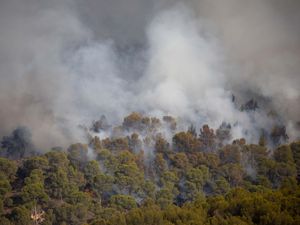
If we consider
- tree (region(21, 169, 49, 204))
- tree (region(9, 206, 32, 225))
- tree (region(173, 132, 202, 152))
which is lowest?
tree (region(9, 206, 32, 225))

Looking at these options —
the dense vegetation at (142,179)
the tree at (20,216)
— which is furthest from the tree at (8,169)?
the tree at (20,216)

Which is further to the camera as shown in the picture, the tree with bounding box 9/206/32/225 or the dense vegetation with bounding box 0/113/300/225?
the tree with bounding box 9/206/32/225

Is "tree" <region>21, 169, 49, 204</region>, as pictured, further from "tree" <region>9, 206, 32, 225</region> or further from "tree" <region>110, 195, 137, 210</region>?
"tree" <region>110, 195, 137, 210</region>

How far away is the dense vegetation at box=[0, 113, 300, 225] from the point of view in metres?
41.7

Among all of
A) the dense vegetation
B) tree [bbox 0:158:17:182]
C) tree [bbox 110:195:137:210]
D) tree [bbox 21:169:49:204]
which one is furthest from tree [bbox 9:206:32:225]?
tree [bbox 0:158:17:182]

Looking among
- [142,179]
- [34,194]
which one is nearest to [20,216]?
[34,194]

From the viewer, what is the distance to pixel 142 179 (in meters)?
61.2

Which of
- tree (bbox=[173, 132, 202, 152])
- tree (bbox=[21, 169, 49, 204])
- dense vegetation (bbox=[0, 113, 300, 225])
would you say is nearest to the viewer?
dense vegetation (bbox=[0, 113, 300, 225])

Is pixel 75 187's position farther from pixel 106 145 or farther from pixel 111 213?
pixel 106 145

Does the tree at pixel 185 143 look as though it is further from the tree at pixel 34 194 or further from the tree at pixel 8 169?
the tree at pixel 34 194

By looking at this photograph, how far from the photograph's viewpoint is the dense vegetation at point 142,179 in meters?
41.7

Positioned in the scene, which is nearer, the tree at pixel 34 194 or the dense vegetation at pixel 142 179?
the dense vegetation at pixel 142 179

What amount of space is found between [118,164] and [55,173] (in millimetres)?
8984

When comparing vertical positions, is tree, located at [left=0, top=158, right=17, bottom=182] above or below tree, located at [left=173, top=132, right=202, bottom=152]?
below
